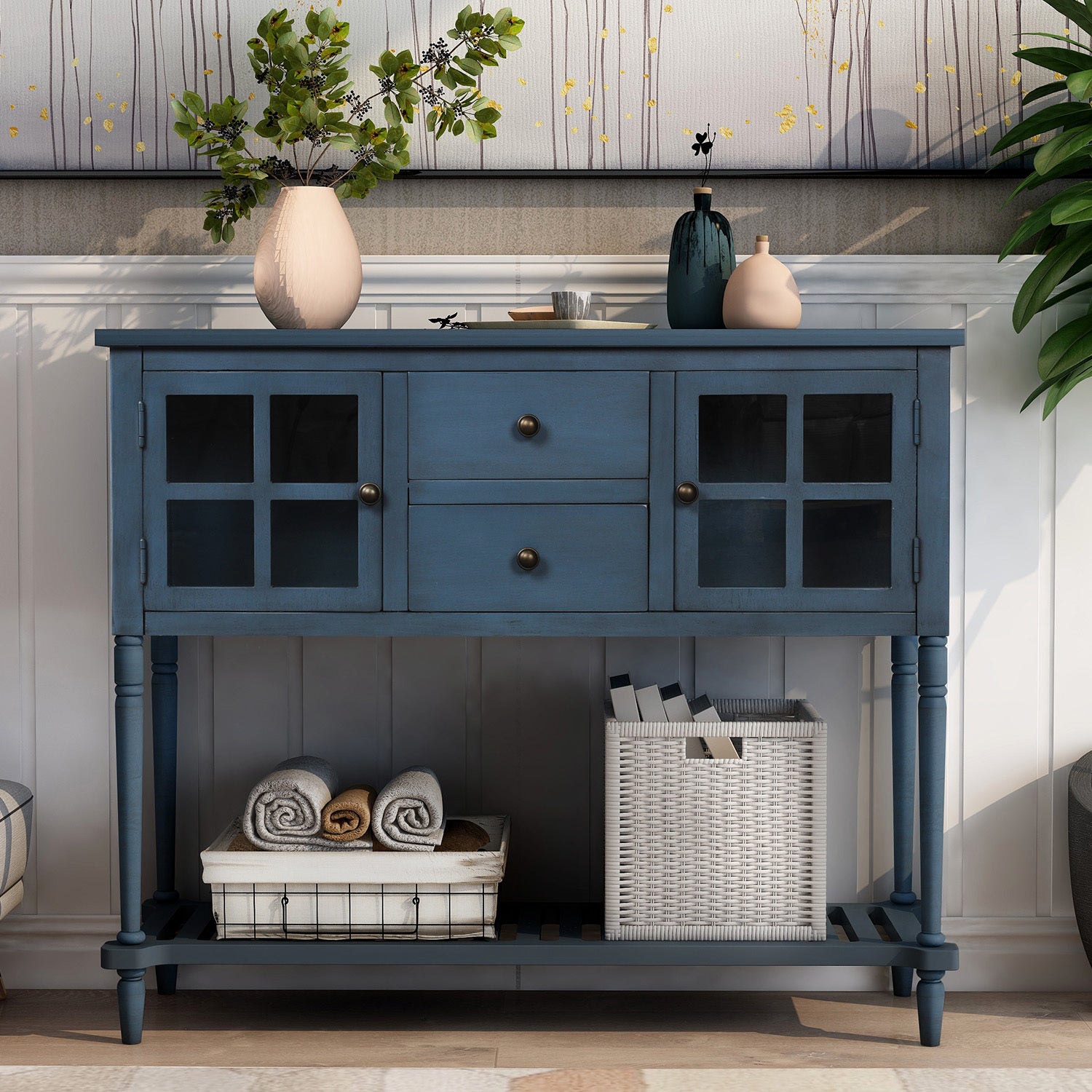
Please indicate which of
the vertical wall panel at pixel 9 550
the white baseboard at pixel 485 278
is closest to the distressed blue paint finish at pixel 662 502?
the white baseboard at pixel 485 278

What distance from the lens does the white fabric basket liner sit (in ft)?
4.87

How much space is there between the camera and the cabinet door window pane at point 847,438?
1404 millimetres

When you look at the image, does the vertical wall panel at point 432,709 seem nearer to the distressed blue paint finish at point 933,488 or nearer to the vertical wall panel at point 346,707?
the vertical wall panel at point 346,707

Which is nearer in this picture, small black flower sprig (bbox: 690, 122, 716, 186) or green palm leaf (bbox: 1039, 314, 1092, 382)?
green palm leaf (bbox: 1039, 314, 1092, 382)

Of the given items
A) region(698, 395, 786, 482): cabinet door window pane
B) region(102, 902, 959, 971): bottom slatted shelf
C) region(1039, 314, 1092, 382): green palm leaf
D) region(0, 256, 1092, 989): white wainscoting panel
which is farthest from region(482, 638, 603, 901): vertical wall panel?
region(1039, 314, 1092, 382): green palm leaf

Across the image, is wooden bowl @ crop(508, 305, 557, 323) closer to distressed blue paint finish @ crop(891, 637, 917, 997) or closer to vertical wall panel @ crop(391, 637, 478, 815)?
vertical wall panel @ crop(391, 637, 478, 815)

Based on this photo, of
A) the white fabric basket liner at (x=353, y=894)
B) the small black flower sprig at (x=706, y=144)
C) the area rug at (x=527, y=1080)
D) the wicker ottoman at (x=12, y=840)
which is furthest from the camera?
the small black flower sprig at (x=706, y=144)

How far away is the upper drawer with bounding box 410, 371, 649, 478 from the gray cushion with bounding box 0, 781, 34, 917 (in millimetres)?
844

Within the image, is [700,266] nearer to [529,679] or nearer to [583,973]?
[529,679]

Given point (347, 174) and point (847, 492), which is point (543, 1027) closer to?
point (847, 492)

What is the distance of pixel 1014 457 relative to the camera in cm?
175

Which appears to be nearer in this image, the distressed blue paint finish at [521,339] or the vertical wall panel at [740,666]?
the distressed blue paint finish at [521,339]

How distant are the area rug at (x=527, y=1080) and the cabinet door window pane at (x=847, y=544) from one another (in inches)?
26.3

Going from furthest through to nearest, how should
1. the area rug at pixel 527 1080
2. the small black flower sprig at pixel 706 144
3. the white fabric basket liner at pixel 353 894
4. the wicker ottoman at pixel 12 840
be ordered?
the small black flower sprig at pixel 706 144
the wicker ottoman at pixel 12 840
the white fabric basket liner at pixel 353 894
the area rug at pixel 527 1080
